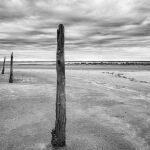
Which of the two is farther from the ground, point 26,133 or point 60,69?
point 60,69

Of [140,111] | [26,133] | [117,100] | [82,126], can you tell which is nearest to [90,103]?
[117,100]

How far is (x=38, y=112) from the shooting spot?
10594 mm

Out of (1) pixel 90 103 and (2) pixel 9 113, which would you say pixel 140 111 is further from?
(2) pixel 9 113

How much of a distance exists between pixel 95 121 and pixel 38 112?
3037 millimetres

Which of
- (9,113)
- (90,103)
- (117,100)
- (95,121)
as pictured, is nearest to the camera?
(95,121)

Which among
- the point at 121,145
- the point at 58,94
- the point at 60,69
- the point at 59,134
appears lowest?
the point at 121,145

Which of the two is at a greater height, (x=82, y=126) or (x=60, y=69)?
(x=60, y=69)

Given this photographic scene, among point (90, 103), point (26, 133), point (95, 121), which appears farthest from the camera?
point (90, 103)

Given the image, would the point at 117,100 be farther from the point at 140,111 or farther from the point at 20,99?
the point at 20,99

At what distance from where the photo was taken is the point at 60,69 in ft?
20.2

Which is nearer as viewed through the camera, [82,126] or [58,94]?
[58,94]

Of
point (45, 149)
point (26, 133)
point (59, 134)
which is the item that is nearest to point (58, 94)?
point (59, 134)

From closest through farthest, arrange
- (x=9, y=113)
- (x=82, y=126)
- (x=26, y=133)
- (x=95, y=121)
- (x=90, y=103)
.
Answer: (x=26, y=133), (x=82, y=126), (x=95, y=121), (x=9, y=113), (x=90, y=103)

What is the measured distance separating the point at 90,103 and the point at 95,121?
11.7 feet
